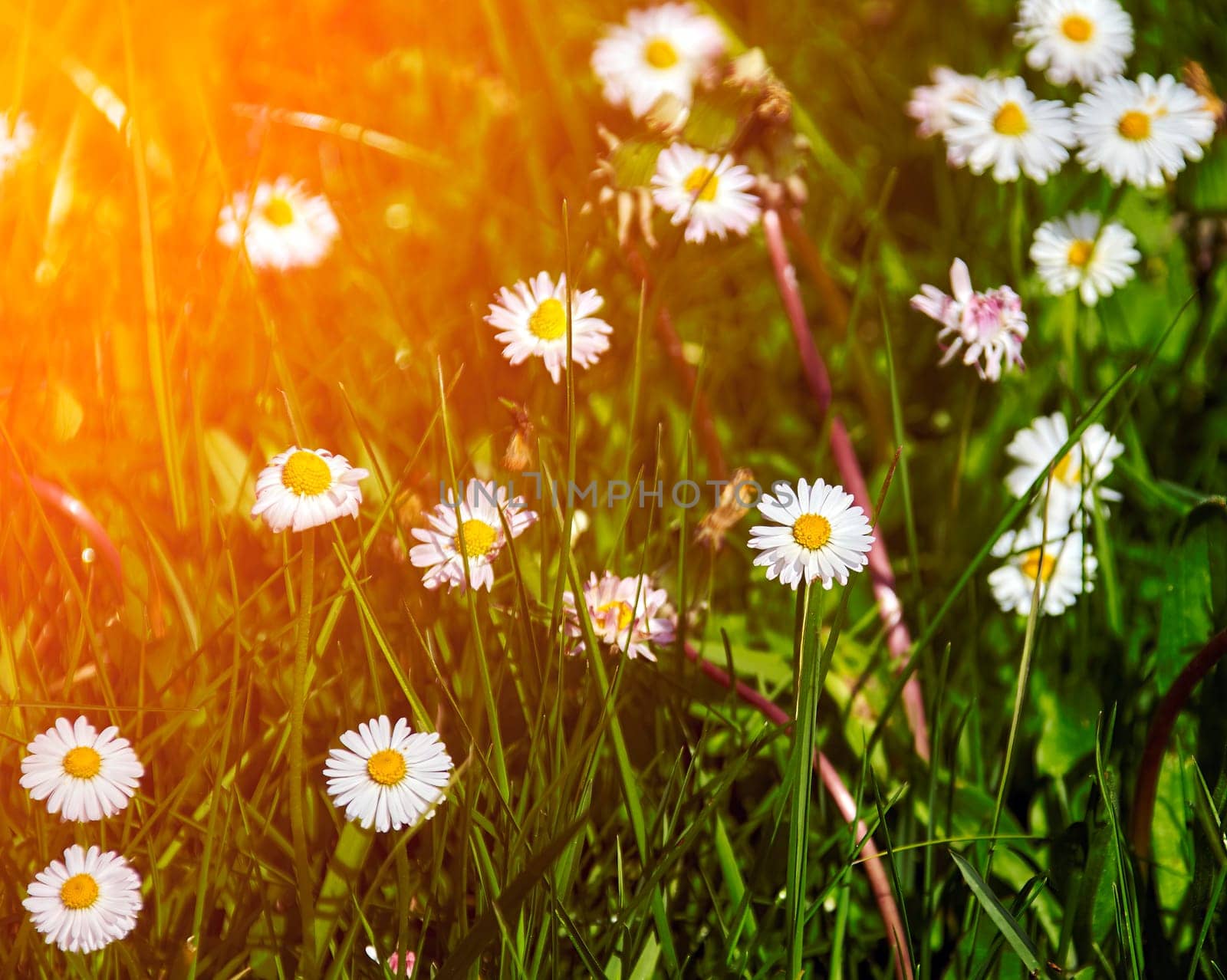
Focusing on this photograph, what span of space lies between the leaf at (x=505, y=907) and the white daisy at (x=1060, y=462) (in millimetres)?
556

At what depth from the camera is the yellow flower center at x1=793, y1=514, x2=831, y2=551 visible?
0.52m

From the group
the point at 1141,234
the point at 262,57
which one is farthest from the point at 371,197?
the point at 1141,234

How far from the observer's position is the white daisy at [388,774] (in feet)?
1.76

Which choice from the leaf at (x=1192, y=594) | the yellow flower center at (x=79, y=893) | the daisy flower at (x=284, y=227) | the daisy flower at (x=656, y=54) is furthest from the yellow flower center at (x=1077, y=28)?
the yellow flower center at (x=79, y=893)

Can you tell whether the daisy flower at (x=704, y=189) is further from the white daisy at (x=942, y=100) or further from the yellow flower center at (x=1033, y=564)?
the yellow flower center at (x=1033, y=564)

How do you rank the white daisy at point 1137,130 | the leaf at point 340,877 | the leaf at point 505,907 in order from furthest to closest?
the white daisy at point 1137,130 → the leaf at point 340,877 → the leaf at point 505,907

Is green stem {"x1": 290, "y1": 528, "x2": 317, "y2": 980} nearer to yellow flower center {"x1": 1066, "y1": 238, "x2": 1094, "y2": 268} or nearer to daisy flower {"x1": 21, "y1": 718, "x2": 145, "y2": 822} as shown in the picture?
daisy flower {"x1": 21, "y1": 718, "x2": 145, "y2": 822}

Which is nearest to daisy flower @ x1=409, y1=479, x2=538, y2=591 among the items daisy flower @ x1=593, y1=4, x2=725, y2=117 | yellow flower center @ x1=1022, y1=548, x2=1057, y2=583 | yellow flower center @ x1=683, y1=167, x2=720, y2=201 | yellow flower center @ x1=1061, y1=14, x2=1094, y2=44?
yellow flower center @ x1=683, y1=167, x2=720, y2=201

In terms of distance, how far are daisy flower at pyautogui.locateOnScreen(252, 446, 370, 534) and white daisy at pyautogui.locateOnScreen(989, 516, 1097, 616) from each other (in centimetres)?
49

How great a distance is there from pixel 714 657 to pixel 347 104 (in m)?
0.93

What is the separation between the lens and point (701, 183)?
842 millimetres

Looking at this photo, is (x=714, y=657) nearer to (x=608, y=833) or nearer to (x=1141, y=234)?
(x=608, y=833)

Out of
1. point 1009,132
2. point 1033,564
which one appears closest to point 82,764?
point 1033,564

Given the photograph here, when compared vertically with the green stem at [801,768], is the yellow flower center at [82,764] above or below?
above
